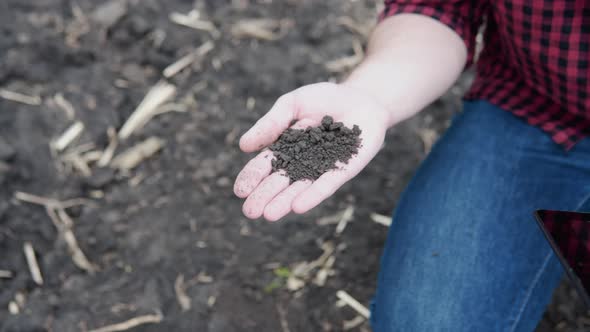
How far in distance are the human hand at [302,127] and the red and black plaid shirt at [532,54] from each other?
467 millimetres

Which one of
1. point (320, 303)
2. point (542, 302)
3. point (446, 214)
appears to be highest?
point (446, 214)

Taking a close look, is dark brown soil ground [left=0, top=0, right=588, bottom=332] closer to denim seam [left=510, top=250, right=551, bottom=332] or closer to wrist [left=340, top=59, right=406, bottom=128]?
denim seam [left=510, top=250, right=551, bottom=332]

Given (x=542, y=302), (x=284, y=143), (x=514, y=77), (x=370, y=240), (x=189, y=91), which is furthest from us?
(x=189, y=91)

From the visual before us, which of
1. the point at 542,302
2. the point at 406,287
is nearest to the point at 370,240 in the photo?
the point at 406,287

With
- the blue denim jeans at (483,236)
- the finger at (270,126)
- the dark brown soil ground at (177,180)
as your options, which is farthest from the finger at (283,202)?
the dark brown soil ground at (177,180)

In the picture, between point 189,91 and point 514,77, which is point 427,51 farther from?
point 189,91

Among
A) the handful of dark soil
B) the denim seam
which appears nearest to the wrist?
the handful of dark soil

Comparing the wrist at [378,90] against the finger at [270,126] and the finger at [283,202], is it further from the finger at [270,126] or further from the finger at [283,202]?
the finger at [283,202]

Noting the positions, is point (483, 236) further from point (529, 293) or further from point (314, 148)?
point (314, 148)

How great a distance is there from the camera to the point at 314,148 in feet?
5.13

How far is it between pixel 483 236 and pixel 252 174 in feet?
2.73

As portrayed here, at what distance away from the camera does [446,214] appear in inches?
67.6

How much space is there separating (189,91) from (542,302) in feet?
6.66

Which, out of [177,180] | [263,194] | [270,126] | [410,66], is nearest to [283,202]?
[263,194]
